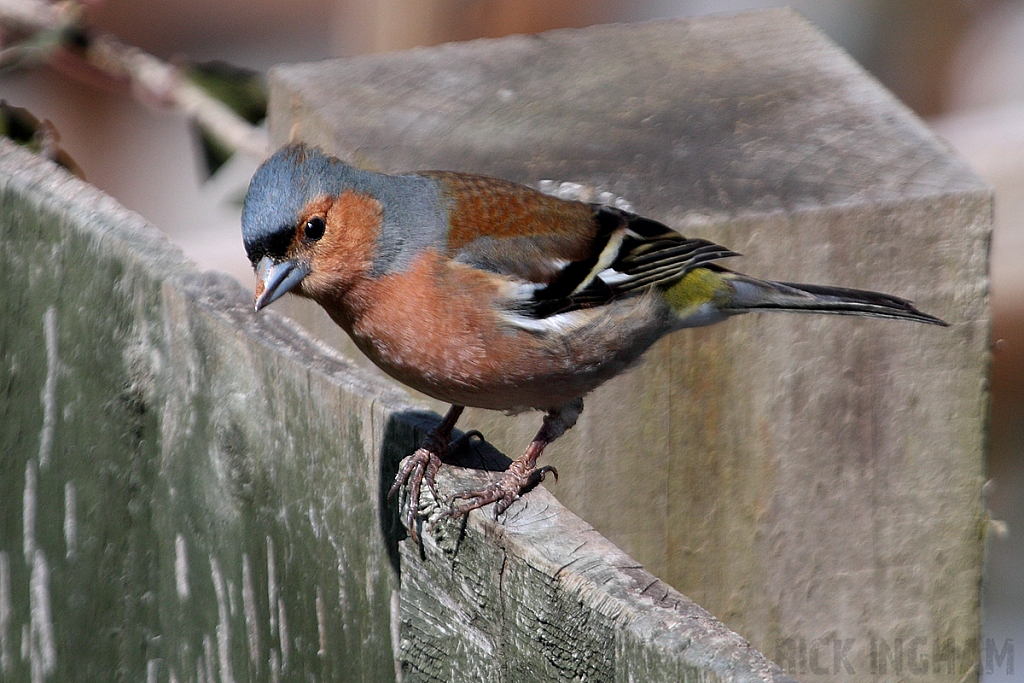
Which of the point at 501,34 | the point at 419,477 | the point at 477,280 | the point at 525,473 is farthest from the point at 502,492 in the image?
the point at 501,34

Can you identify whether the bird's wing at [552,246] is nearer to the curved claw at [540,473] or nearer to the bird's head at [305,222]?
the bird's head at [305,222]

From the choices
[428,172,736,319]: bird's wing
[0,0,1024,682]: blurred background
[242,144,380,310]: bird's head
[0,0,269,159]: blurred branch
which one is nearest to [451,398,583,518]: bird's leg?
[428,172,736,319]: bird's wing

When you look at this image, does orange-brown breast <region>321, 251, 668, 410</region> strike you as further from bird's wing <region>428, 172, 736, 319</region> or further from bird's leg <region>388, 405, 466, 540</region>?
bird's leg <region>388, 405, 466, 540</region>

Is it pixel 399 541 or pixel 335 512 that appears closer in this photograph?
pixel 399 541

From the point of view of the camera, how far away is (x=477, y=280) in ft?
8.82

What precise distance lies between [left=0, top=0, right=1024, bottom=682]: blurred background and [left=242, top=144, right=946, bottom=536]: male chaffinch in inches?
31.3

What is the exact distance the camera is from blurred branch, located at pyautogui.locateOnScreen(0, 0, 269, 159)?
3.34 meters

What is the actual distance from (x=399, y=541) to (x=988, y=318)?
1.17 m

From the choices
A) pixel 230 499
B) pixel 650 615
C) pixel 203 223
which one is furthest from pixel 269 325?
pixel 203 223

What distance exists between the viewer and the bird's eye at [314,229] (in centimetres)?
262

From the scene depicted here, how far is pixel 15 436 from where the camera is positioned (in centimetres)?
267

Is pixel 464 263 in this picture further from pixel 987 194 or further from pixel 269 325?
pixel 987 194

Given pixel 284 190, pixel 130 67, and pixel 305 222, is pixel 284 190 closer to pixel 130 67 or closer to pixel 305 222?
pixel 305 222

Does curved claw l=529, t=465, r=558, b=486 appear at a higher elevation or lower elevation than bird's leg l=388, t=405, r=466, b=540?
lower
